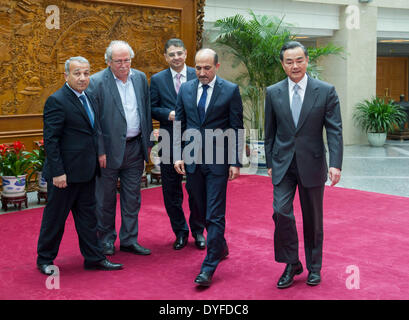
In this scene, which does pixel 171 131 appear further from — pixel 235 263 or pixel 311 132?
pixel 311 132

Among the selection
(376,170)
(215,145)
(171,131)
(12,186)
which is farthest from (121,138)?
(376,170)

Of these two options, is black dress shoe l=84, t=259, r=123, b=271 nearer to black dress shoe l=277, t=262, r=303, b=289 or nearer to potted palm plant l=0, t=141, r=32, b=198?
black dress shoe l=277, t=262, r=303, b=289

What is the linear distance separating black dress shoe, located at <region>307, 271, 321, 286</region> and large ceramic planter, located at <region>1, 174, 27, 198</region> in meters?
4.00

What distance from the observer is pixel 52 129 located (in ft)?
12.3

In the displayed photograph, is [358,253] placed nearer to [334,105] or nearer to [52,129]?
[334,105]

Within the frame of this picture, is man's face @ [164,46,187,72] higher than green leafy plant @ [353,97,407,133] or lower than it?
higher

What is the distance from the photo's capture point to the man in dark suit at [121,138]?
4.29 m

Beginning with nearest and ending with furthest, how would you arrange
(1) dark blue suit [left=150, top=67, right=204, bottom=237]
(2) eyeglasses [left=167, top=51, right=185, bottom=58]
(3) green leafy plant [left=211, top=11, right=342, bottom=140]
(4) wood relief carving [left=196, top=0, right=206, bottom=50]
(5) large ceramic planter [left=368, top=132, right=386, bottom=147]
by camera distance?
(2) eyeglasses [left=167, top=51, right=185, bottom=58] → (1) dark blue suit [left=150, top=67, right=204, bottom=237] → (4) wood relief carving [left=196, top=0, right=206, bottom=50] → (3) green leafy plant [left=211, top=11, right=342, bottom=140] → (5) large ceramic planter [left=368, top=132, right=386, bottom=147]

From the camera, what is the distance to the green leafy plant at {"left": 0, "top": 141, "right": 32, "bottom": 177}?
6391 mm

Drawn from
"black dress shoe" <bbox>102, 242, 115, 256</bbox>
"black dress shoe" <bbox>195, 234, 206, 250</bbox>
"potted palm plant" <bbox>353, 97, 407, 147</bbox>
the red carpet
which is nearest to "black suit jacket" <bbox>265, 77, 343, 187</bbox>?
the red carpet

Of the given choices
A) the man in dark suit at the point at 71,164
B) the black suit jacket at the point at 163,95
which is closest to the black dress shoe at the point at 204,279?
the man in dark suit at the point at 71,164

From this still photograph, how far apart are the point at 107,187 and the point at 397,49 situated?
1602cm

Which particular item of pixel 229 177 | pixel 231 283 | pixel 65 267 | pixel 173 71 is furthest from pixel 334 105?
pixel 65 267

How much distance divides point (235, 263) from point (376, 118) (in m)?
9.56
